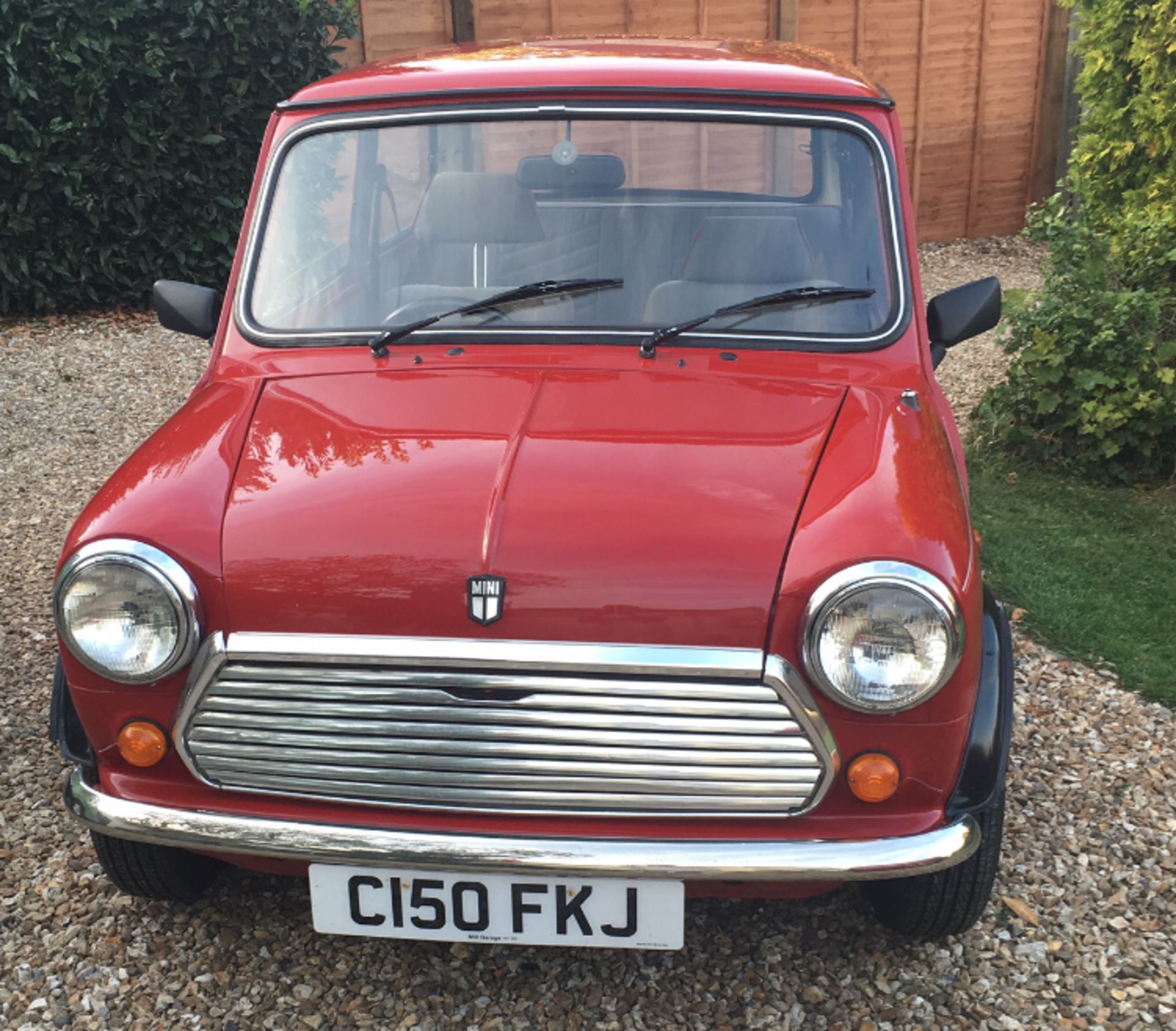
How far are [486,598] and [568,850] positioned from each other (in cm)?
48

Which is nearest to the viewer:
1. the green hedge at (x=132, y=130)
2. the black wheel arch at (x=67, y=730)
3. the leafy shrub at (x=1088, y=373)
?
the black wheel arch at (x=67, y=730)

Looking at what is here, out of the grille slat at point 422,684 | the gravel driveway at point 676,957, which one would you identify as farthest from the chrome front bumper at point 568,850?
the gravel driveway at point 676,957

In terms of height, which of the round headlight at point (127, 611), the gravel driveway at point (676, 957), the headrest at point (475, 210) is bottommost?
the gravel driveway at point (676, 957)

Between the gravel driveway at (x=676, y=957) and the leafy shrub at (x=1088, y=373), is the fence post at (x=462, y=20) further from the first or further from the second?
the gravel driveway at (x=676, y=957)

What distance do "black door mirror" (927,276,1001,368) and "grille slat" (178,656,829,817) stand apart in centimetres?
138

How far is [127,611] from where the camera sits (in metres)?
2.24

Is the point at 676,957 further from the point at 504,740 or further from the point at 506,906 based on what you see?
the point at 504,740

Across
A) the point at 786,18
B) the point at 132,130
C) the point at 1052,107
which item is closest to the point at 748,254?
the point at 132,130

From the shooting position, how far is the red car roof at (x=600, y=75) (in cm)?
308

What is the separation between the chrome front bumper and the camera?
215cm

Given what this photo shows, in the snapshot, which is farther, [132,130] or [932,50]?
[932,50]

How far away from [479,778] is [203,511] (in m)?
0.73

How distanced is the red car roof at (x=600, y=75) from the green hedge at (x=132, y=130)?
16.2ft

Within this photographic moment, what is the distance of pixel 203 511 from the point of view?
231 cm
